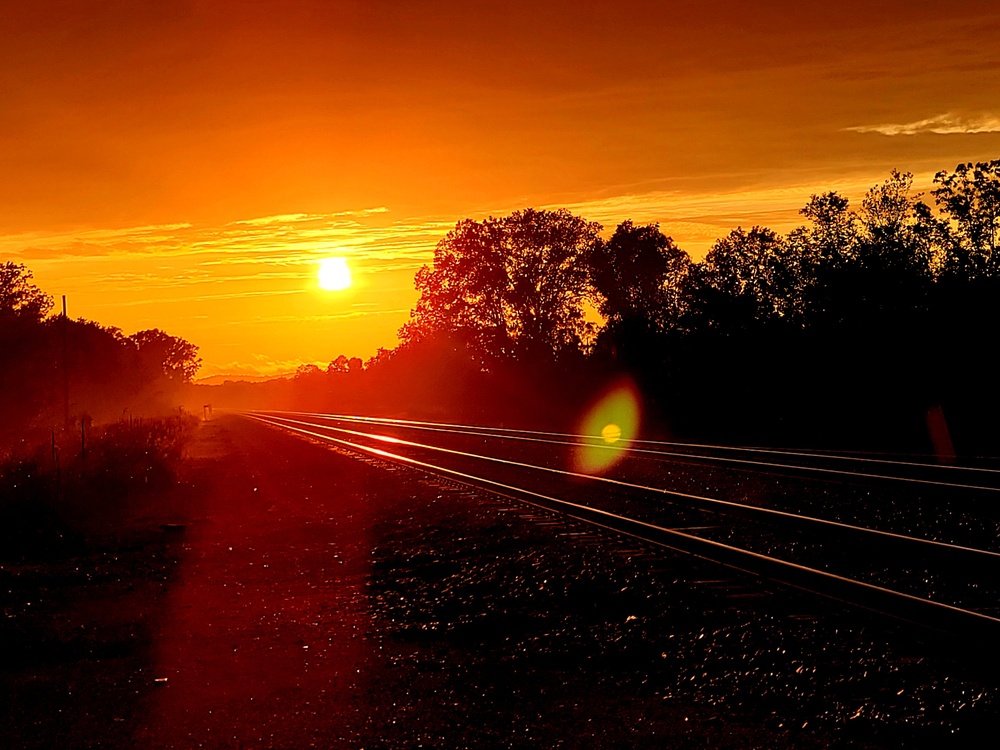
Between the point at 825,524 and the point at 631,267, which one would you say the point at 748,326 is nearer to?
the point at 631,267

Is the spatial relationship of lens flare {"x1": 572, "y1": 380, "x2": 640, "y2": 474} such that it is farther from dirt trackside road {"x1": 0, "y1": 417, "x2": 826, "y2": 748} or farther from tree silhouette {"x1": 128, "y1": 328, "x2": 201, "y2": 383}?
tree silhouette {"x1": 128, "y1": 328, "x2": 201, "y2": 383}

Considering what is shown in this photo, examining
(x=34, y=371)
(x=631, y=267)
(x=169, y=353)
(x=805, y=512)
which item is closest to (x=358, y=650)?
(x=805, y=512)

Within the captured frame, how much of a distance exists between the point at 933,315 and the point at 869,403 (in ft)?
11.7

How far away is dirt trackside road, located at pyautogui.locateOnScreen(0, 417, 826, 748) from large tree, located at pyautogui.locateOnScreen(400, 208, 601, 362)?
48155 millimetres

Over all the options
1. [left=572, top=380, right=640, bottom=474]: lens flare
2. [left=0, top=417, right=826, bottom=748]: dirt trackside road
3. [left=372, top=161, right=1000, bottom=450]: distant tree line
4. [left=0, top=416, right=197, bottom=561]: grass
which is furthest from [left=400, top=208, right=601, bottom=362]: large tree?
[left=0, top=417, right=826, bottom=748]: dirt trackside road

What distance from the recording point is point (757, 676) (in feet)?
21.8

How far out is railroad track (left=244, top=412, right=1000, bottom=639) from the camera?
8.80m

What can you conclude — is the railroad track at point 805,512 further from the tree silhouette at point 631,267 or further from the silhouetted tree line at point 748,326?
the tree silhouette at point 631,267

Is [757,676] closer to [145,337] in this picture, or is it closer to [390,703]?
[390,703]

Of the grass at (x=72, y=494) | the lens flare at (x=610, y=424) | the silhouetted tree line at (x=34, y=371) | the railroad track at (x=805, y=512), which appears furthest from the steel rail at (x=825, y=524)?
the silhouetted tree line at (x=34, y=371)

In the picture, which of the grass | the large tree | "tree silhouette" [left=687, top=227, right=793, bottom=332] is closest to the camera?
the grass

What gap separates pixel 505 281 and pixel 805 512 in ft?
164

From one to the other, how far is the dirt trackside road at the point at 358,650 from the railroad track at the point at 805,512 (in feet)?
4.96

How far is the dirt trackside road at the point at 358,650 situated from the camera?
19.8 ft
